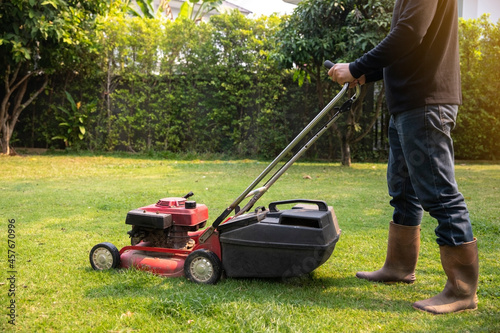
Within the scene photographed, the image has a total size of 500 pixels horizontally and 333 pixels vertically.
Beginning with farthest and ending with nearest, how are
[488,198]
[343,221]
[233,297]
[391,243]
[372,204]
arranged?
[488,198] → [372,204] → [343,221] → [391,243] → [233,297]

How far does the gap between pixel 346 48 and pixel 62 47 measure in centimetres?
640

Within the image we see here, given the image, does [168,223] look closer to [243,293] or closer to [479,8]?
[243,293]

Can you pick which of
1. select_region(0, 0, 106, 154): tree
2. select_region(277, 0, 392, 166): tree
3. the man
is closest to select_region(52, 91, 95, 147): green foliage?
select_region(0, 0, 106, 154): tree

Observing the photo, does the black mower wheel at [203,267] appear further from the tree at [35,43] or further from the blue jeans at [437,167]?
the tree at [35,43]

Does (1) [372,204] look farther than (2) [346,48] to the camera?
No

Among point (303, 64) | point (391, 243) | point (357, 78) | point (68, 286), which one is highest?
point (303, 64)

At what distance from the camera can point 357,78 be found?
8.20 feet

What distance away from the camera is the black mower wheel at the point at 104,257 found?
2895 millimetres

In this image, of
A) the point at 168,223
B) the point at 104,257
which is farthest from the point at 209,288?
the point at 104,257

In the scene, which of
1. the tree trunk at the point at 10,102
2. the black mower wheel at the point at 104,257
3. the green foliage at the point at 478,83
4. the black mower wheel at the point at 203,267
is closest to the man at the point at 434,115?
the black mower wheel at the point at 203,267

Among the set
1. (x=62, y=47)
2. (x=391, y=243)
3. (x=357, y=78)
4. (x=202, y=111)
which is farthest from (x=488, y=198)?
(x=62, y=47)

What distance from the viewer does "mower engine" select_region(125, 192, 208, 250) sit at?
9.34ft

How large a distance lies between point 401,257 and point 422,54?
1.22 meters

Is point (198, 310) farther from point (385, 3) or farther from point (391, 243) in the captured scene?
point (385, 3)
